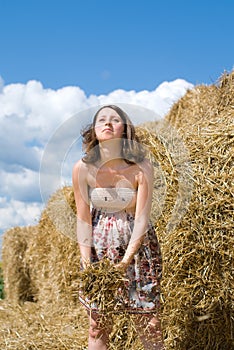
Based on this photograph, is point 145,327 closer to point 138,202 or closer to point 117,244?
point 117,244

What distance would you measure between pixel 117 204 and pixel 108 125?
437mm

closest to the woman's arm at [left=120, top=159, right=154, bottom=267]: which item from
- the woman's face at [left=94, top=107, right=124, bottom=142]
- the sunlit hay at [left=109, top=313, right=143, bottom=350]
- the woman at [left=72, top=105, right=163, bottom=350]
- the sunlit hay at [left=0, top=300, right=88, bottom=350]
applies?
the woman at [left=72, top=105, right=163, bottom=350]

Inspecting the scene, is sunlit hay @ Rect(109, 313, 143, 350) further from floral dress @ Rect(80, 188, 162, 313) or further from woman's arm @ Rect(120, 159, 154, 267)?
woman's arm @ Rect(120, 159, 154, 267)

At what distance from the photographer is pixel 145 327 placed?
3277 mm

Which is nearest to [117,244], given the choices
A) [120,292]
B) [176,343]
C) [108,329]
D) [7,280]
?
[120,292]

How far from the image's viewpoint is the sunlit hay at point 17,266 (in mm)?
7316

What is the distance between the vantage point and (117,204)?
10.3 feet

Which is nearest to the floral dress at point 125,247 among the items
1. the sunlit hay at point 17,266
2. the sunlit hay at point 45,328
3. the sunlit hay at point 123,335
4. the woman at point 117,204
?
the woman at point 117,204

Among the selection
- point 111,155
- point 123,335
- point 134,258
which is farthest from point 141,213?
point 123,335

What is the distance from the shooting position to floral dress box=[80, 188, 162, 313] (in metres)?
3.11

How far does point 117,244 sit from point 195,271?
0.65m

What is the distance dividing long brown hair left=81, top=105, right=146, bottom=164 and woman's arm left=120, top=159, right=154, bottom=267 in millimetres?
107

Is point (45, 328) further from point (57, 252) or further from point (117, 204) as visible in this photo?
point (117, 204)

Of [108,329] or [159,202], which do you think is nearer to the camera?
[108,329]
